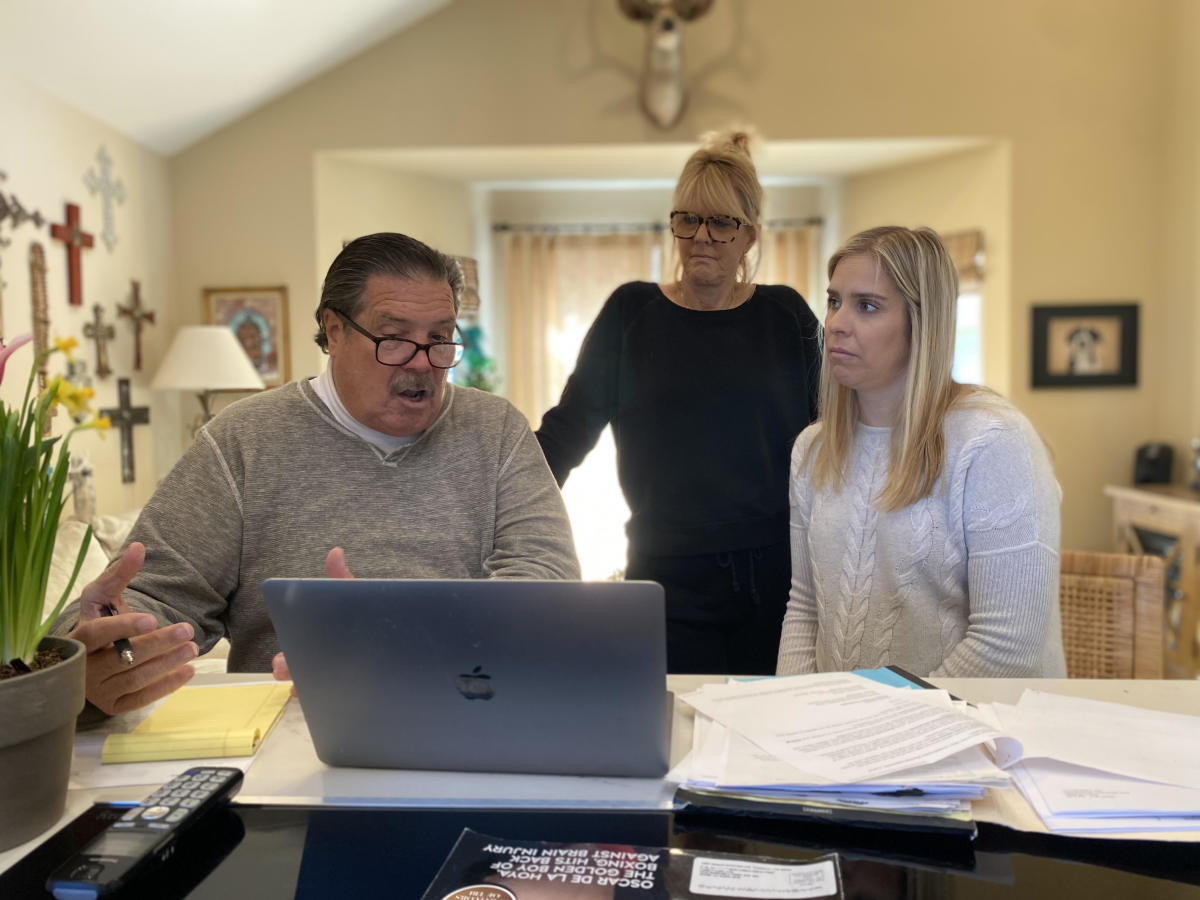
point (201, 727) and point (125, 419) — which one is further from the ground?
point (125, 419)

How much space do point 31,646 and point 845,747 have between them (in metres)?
0.70

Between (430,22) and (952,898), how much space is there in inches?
178

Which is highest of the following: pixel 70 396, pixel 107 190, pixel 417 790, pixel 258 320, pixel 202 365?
pixel 107 190

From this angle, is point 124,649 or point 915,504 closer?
point 124,649

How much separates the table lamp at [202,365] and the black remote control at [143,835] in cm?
317

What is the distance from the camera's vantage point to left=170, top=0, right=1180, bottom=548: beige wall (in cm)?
434

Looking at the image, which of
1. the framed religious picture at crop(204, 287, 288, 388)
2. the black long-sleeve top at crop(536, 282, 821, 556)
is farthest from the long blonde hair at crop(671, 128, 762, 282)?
the framed religious picture at crop(204, 287, 288, 388)

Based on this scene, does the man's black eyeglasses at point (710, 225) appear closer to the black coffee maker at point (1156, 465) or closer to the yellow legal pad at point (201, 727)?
the yellow legal pad at point (201, 727)

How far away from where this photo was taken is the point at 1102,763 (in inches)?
33.6

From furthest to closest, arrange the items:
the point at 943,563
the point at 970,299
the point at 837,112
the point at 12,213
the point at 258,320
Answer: the point at 970,299, the point at 258,320, the point at 837,112, the point at 12,213, the point at 943,563

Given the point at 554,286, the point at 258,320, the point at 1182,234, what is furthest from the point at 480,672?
the point at 554,286

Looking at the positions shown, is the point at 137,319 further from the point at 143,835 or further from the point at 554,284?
the point at 143,835

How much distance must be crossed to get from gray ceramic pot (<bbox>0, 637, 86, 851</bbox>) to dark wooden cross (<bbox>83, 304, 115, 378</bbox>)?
3213 millimetres

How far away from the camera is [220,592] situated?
1.34 m
